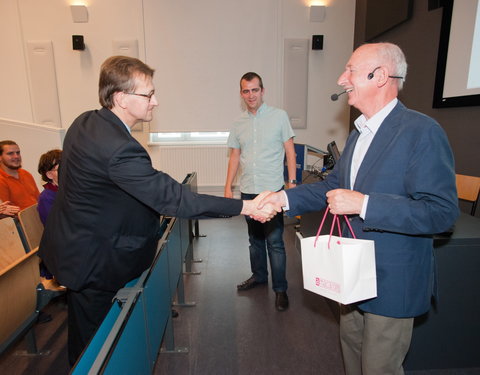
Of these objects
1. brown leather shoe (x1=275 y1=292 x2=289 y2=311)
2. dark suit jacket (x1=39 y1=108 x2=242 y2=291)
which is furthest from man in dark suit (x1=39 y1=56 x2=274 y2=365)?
brown leather shoe (x1=275 y1=292 x2=289 y2=311)

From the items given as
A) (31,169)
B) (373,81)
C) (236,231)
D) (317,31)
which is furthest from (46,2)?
(373,81)

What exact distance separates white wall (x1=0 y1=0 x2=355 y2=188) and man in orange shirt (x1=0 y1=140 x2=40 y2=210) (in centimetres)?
291

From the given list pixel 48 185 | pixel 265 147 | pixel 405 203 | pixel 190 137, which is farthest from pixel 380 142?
pixel 190 137

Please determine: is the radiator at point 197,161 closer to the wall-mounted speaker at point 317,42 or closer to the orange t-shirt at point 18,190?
the wall-mounted speaker at point 317,42

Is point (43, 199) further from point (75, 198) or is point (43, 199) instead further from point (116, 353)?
point (116, 353)

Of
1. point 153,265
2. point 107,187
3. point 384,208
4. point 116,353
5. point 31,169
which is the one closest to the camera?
point 116,353

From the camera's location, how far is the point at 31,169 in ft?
14.0

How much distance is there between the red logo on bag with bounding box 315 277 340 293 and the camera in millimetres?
1191

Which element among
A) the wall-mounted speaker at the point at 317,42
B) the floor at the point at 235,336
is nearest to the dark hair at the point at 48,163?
the floor at the point at 235,336

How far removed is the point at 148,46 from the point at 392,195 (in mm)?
5506

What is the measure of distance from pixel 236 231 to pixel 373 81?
3.65 meters

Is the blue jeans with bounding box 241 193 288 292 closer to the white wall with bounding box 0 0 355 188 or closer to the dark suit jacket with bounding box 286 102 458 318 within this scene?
the dark suit jacket with bounding box 286 102 458 318

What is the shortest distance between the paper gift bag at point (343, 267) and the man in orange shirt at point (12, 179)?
3.08m

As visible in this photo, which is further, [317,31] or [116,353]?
[317,31]
